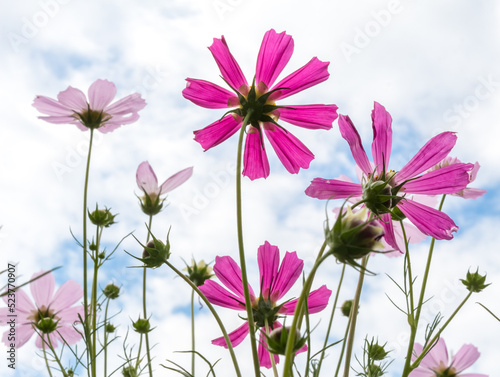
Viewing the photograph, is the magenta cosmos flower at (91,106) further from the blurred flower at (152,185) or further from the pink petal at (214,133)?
the pink petal at (214,133)

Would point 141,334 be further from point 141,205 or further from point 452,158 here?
point 452,158

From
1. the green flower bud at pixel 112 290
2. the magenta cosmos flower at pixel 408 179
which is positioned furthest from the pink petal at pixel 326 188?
the green flower bud at pixel 112 290

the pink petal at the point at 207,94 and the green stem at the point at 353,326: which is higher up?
the pink petal at the point at 207,94

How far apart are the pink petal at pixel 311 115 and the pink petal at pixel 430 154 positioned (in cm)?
15

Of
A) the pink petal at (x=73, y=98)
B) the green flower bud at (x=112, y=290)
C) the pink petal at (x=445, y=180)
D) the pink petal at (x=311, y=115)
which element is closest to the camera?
the pink petal at (x=445, y=180)

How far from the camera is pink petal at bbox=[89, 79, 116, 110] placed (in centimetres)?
130

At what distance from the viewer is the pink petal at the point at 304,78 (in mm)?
740

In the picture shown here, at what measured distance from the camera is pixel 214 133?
797 mm

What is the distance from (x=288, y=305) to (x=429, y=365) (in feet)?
2.67

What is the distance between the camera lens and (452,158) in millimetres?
1201

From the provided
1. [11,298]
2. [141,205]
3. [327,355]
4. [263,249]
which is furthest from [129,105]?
[327,355]

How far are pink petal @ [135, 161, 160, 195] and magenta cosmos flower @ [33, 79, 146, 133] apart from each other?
0.16 m

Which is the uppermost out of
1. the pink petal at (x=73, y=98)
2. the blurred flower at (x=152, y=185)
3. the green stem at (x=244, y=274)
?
the pink petal at (x=73, y=98)

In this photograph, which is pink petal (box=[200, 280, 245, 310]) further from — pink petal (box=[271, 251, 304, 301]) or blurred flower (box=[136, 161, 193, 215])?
blurred flower (box=[136, 161, 193, 215])
